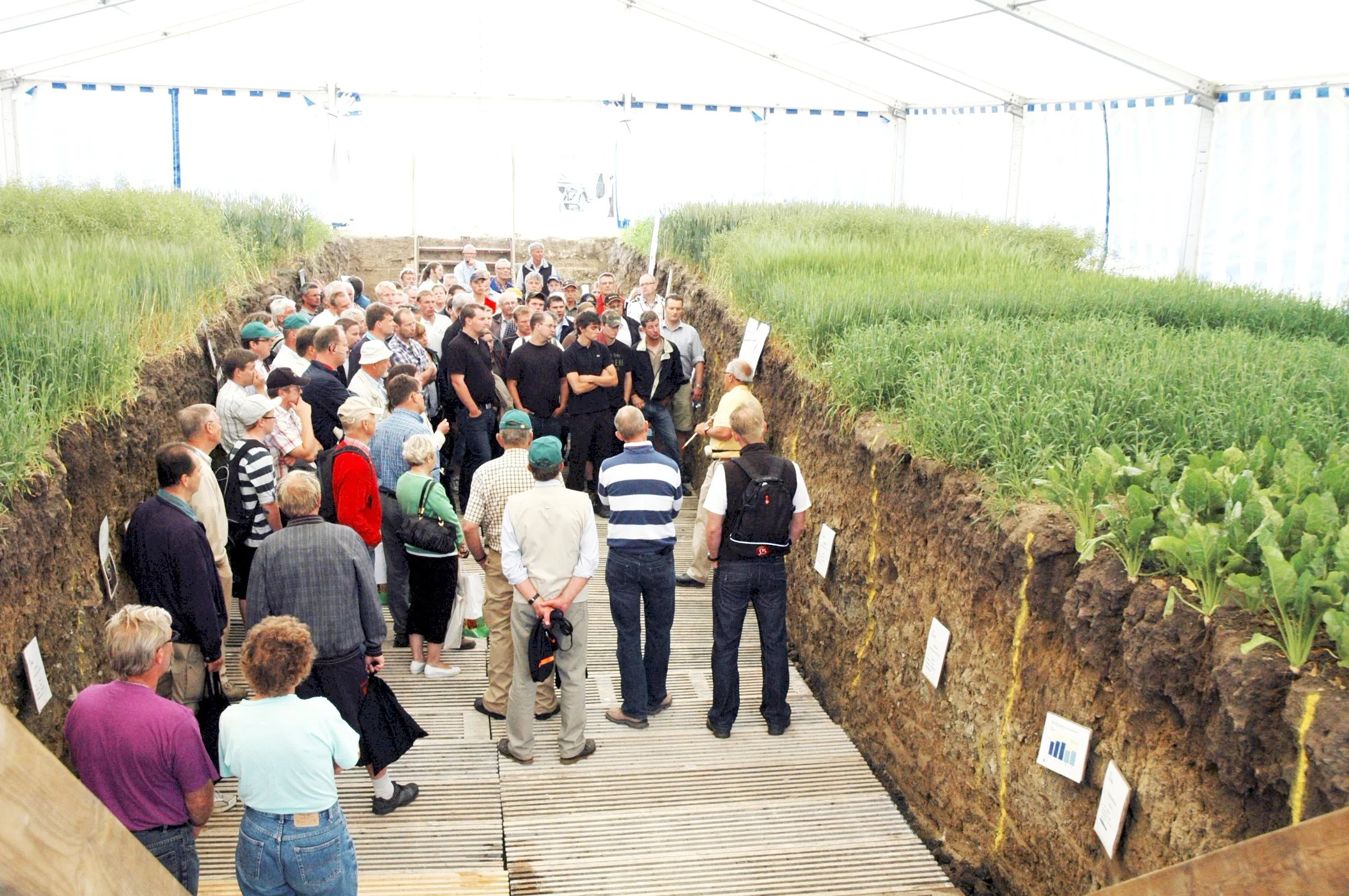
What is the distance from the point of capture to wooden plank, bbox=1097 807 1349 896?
1.77 metres

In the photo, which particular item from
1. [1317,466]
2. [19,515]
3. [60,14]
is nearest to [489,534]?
[19,515]

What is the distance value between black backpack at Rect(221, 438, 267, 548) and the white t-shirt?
225 centimetres

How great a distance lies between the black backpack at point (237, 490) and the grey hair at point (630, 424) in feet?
5.88

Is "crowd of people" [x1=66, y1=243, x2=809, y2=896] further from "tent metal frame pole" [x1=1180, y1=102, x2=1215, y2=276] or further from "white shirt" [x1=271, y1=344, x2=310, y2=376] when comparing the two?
"tent metal frame pole" [x1=1180, y1=102, x2=1215, y2=276]

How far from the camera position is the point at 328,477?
5.27 m

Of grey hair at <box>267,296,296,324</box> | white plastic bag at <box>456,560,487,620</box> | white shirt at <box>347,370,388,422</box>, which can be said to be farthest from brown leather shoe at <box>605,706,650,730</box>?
grey hair at <box>267,296,296,324</box>

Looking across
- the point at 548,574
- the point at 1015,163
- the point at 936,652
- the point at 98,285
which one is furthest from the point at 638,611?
the point at 1015,163

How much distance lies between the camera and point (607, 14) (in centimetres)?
1497

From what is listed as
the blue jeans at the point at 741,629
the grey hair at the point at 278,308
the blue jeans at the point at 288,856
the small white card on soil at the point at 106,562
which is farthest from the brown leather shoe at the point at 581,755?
the grey hair at the point at 278,308

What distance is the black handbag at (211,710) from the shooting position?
4266 millimetres

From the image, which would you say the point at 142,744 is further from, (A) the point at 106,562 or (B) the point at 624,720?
(B) the point at 624,720

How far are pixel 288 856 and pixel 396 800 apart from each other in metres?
1.37

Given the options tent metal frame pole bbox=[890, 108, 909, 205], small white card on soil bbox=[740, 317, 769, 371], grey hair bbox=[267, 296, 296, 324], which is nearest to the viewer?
small white card on soil bbox=[740, 317, 769, 371]

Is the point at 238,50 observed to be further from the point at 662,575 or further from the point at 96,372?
the point at 662,575
